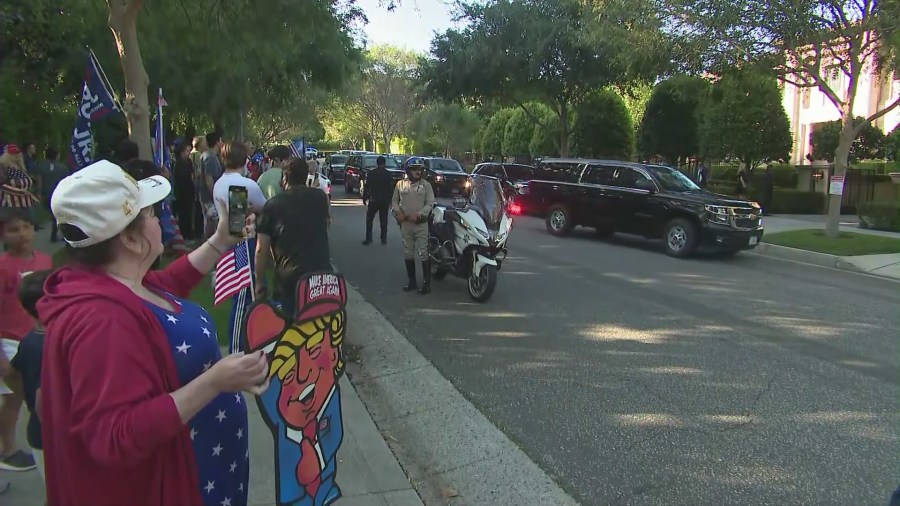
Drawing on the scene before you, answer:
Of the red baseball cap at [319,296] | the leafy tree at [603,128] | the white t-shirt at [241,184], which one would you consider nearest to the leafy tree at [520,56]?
the leafy tree at [603,128]

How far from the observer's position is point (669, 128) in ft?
87.0

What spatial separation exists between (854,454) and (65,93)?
783 inches

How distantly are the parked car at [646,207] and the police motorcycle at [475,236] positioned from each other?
5.43m

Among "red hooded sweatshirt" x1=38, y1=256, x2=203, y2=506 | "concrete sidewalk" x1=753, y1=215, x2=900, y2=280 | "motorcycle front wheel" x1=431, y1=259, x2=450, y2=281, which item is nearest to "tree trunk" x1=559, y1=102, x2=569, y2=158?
"concrete sidewalk" x1=753, y1=215, x2=900, y2=280

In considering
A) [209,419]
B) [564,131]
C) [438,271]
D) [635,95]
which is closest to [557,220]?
[438,271]

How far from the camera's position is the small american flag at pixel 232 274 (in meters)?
4.09

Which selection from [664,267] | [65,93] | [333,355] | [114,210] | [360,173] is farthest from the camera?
[360,173]

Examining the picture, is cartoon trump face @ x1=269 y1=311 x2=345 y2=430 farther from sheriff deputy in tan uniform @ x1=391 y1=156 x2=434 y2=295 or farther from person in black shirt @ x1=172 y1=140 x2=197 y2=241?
person in black shirt @ x1=172 y1=140 x2=197 y2=241

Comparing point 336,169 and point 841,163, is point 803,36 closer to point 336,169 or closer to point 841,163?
point 841,163

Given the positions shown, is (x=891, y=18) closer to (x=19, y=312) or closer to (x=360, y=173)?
(x=19, y=312)

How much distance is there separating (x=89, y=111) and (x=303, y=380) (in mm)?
6119

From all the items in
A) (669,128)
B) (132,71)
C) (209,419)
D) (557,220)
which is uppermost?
(669,128)

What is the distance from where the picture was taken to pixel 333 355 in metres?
2.59

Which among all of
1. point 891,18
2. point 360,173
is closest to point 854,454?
point 891,18
